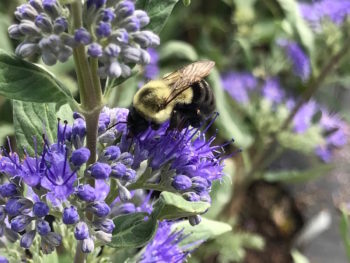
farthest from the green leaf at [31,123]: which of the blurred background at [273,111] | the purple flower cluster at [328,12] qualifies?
the purple flower cluster at [328,12]

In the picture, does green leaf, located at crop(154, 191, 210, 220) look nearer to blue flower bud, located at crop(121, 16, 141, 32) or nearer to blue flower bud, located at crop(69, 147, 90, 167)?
blue flower bud, located at crop(69, 147, 90, 167)

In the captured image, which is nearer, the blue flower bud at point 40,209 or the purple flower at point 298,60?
the blue flower bud at point 40,209

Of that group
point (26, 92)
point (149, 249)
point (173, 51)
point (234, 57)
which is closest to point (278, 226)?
point (234, 57)

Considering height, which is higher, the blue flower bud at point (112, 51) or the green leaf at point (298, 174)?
the blue flower bud at point (112, 51)

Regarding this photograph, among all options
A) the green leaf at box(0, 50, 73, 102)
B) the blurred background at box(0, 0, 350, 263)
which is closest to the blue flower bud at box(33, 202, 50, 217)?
the green leaf at box(0, 50, 73, 102)

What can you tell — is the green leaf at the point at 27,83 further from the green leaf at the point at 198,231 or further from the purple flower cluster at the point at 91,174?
the green leaf at the point at 198,231

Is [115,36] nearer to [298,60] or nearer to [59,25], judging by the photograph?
[59,25]

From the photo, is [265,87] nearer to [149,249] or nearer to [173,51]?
[173,51]
